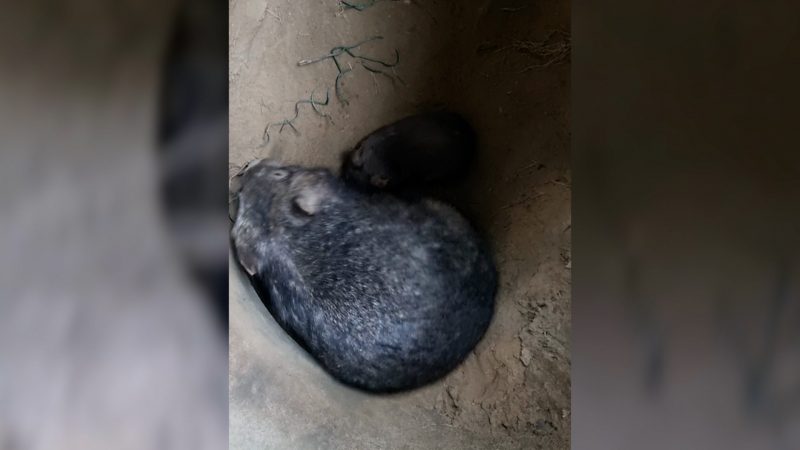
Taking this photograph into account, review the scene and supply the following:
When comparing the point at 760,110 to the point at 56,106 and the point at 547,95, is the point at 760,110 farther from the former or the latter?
the point at 547,95

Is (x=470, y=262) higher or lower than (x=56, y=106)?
lower

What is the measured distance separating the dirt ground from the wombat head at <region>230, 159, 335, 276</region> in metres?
0.03

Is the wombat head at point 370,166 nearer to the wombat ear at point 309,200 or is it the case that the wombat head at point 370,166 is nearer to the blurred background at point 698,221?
the wombat ear at point 309,200

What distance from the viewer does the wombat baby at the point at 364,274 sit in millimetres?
1030

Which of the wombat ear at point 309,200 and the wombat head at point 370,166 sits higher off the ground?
the wombat head at point 370,166

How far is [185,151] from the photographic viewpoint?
0.50 m

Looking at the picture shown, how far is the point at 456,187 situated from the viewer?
1.04 m

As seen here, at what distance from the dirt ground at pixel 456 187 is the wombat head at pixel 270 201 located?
1.2 inches

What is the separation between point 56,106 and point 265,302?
0.73 metres

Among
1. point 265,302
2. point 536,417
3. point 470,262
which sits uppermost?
point 470,262

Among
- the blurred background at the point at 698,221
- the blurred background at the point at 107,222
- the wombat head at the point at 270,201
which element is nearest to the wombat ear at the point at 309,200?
the wombat head at the point at 270,201

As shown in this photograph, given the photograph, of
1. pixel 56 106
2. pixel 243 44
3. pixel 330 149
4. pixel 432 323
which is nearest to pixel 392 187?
pixel 330 149

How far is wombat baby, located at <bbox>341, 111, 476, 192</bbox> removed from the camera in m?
1.03

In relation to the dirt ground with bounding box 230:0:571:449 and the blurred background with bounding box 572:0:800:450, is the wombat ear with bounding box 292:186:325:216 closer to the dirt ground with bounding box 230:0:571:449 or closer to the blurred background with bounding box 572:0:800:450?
the dirt ground with bounding box 230:0:571:449
